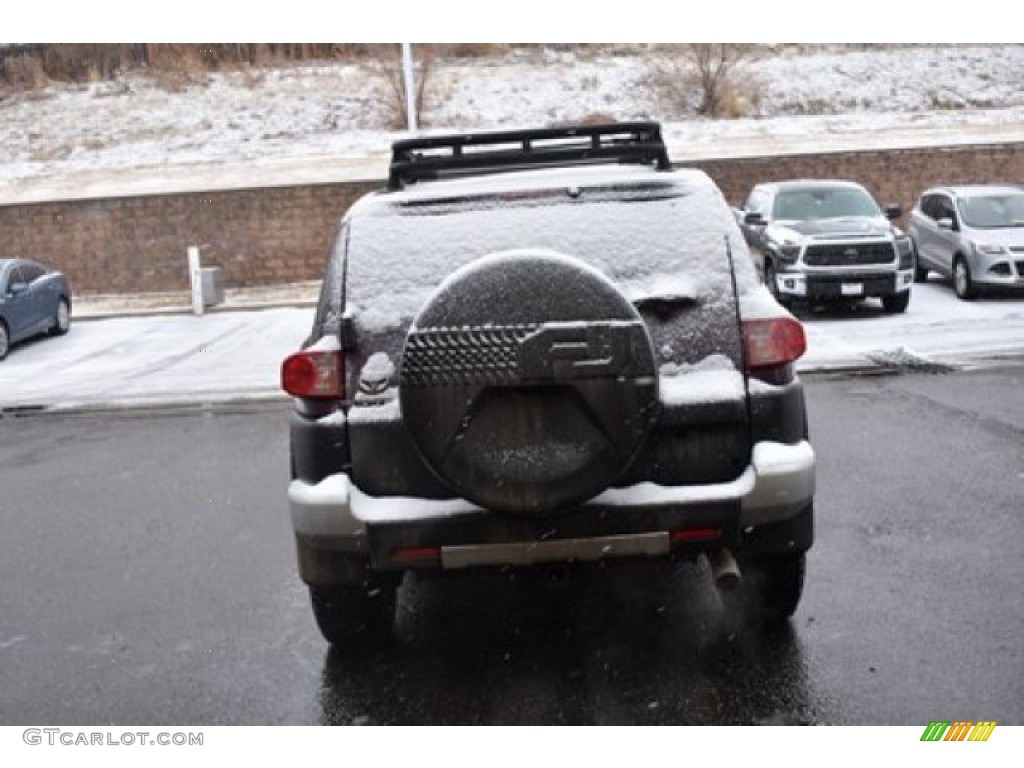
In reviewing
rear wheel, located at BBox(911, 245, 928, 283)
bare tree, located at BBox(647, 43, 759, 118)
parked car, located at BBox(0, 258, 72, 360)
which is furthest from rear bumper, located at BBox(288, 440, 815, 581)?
bare tree, located at BBox(647, 43, 759, 118)

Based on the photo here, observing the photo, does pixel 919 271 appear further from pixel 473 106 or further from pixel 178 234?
pixel 473 106

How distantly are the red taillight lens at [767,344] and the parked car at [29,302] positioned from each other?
14828 mm

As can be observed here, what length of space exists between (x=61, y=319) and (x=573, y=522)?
677 inches

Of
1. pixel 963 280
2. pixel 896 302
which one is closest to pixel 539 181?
pixel 896 302

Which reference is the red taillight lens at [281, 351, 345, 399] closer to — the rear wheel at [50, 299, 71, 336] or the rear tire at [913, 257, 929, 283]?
the rear tire at [913, 257, 929, 283]

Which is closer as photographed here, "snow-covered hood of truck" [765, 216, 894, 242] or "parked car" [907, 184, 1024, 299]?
"snow-covered hood of truck" [765, 216, 894, 242]

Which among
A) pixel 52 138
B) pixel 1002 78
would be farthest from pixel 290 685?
pixel 1002 78

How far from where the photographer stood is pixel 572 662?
13.3 feet

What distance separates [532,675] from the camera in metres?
3.95

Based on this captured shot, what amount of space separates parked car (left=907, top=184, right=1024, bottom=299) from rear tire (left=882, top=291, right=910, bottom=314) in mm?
1330

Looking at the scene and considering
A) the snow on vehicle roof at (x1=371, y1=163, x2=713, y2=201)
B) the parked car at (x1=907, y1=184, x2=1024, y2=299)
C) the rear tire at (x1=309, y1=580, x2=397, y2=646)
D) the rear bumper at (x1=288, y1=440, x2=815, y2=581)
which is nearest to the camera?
the rear bumper at (x1=288, y1=440, x2=815, y2=581)

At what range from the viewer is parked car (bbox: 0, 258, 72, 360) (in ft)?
53.7

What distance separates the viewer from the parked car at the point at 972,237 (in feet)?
50.4

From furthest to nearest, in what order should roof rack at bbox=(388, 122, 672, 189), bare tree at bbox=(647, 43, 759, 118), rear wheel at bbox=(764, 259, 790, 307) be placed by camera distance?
bare tree at bbox=(647, 43, 759, 118) < rear wheel at bbox=(764, 259, 790, 307) < roof rack at bbox=(388, 122, 672, 189)
